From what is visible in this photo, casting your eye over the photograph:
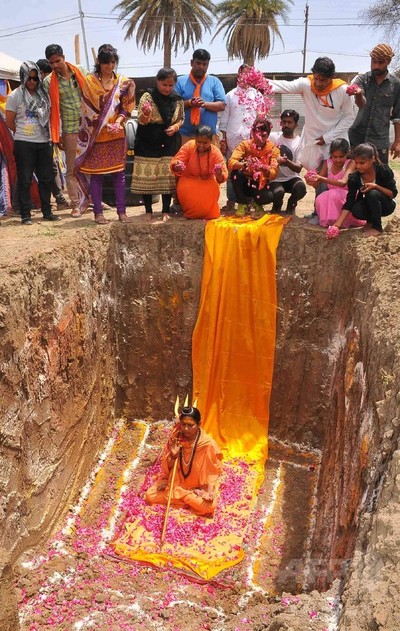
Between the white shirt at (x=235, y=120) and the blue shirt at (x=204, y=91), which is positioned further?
the white shirt at (x=235, y=120)

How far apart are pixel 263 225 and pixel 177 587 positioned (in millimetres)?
3832

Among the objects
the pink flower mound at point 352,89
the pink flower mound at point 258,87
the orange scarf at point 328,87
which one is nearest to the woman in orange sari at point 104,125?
→ the pink flower mound at point 258,87

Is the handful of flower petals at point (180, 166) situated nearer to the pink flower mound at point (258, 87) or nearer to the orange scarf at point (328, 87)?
the pink flower mound at point (258, 87)

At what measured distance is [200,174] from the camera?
20.7 feet

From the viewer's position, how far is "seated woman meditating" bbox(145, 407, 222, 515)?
5.42 meters

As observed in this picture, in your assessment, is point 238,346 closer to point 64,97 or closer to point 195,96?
point 195,96

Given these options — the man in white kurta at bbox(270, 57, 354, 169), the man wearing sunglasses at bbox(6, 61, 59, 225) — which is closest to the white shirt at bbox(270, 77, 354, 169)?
the man in white kurta at bbox(270, 57, 354, 169)

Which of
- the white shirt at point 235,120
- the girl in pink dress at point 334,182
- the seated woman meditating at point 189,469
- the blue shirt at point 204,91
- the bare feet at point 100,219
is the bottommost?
the seated woman meditating at point 189,469

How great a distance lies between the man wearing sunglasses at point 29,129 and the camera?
632 centimetres

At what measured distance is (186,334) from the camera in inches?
267

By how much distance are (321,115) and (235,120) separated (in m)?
1.09

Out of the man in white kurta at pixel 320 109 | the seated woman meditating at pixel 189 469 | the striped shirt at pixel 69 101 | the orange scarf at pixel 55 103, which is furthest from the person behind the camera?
the striped shirt at pixel 69 101

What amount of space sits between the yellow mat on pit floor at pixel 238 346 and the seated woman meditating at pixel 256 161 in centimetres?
45

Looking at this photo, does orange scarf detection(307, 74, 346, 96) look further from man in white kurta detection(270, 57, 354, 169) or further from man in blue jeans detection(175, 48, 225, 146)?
man in blue jeans detection(175, 48, 225, 146)
